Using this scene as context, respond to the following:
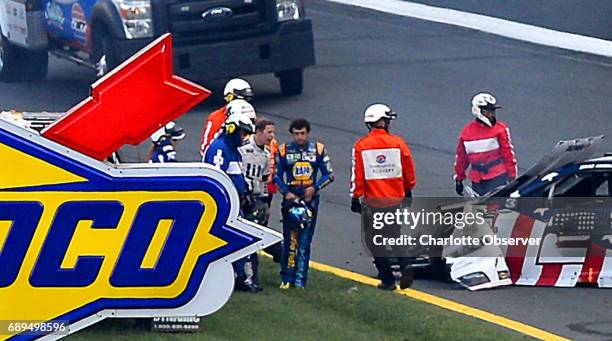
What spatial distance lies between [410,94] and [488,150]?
6796 mm

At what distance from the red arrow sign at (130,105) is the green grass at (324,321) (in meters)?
2.82

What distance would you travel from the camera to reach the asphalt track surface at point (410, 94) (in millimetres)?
16812

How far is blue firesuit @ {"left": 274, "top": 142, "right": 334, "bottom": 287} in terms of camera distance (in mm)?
12055

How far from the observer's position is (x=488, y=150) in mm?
13703

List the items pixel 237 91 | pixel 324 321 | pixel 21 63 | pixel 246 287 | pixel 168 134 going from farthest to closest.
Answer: pixel 21 63 < pixel 237 91 < pixel 168 134 < pixel 246 287 < pixel 324 321

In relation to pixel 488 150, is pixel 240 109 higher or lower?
higher

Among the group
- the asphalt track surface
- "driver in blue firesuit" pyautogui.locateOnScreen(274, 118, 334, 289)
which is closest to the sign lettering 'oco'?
"driver in blue firesuit" pyautogui.locateOnScreen(274, 118, 334, 289)

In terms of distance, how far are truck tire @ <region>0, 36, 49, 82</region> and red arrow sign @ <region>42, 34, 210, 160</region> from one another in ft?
48.1

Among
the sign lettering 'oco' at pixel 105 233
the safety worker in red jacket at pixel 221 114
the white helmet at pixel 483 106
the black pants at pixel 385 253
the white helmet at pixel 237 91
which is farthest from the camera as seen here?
the white helmet at pixel 483 106

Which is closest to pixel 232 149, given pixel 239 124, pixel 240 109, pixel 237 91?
pixel 239 124

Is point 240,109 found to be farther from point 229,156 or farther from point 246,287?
point 246,287

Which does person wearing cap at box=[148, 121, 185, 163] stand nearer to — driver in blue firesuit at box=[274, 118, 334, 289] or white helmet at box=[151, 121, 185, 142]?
white helmet at box=[151, 121, 185, 142]

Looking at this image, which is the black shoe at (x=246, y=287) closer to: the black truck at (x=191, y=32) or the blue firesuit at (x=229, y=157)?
the blue firesuit at (x=229, y=157)

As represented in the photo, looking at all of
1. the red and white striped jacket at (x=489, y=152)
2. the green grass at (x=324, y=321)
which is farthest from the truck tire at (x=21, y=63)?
the green grass at (x=324, y=321)
